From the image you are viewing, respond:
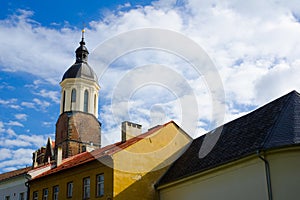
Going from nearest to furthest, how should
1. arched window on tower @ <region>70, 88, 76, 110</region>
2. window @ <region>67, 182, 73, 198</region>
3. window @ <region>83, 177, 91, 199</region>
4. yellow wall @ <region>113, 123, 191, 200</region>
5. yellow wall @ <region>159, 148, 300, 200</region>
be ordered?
yellow wall @ <region>159, 148, 300, 200</region>
yellow wall @ <region>113, 123, 191, 200</region>
window @ <region>83, 177, 91, 199</region>
window @ <region>67, 182, 73, 198</region>
arched window on tower @ <region>70, 88, 76, 110</region>

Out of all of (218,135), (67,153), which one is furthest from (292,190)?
(67,153)

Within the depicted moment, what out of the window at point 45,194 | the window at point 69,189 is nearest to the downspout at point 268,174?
the window at point 69,189

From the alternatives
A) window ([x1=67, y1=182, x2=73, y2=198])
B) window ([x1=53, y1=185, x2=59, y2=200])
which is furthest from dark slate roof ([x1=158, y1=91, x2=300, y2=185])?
window ([x1=53, y1=185, x2=59, y2=200])

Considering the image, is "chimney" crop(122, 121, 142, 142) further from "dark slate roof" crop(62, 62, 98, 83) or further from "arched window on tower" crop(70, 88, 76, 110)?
"dark slate roof" crop(62, 62, 98, 83)

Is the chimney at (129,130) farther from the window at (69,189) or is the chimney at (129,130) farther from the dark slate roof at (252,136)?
the window at (69,189)

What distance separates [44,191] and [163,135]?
420 inches

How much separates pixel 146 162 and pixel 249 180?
9.02 meters

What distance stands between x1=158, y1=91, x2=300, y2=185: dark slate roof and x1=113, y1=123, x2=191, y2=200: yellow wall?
0.88 meters

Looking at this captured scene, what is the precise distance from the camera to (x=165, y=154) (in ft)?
101

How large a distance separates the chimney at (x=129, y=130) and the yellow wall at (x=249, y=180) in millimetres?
7533

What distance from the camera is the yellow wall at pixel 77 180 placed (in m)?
27.8

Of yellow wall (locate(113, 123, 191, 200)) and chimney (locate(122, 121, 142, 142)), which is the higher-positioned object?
chimney (locate(122, 121, 142, 142))

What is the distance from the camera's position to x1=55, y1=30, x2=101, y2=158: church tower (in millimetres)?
56969

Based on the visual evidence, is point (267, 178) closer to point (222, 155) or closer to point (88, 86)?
point (222, 155)
